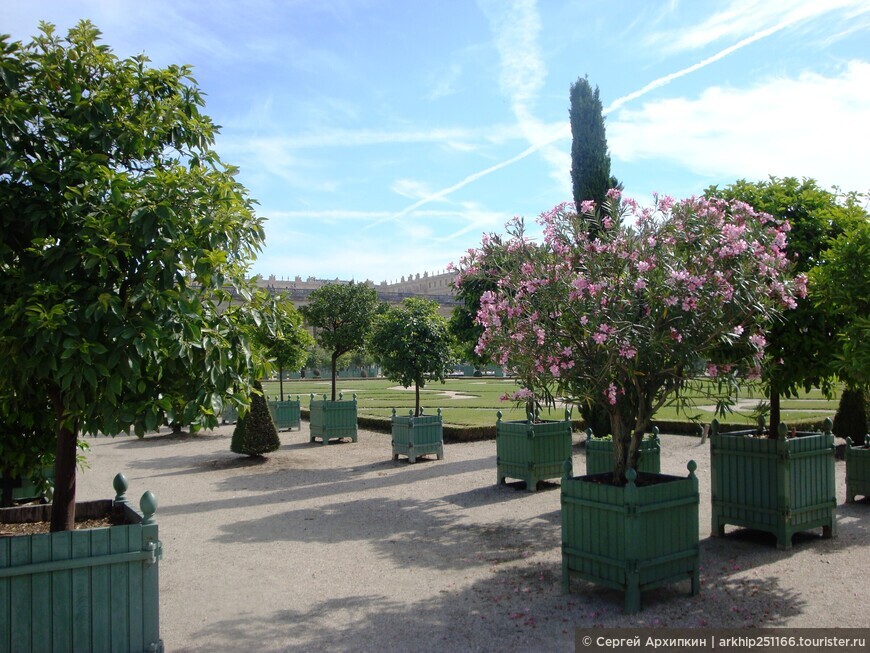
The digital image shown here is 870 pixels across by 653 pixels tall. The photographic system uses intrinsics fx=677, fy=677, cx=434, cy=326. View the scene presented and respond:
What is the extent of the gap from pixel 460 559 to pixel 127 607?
4.15 m

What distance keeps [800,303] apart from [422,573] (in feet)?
18.9

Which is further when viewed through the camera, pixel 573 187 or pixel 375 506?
pixel 573 187

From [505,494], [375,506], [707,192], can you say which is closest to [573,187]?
[707,192]

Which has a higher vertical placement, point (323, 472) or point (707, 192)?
point (707, 192)

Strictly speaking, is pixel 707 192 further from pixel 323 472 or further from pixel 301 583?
pixel 323 472

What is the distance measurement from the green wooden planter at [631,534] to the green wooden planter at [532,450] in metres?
5.30

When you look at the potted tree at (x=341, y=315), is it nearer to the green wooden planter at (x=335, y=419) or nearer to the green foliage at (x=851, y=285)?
the green wooden planter at (x=335, y=419)

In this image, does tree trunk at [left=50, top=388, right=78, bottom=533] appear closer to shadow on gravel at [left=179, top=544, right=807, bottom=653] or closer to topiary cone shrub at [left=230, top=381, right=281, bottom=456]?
shadow on gravel at [left=179, top=544, right=807, bottom=653]

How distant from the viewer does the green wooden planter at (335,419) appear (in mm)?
19938

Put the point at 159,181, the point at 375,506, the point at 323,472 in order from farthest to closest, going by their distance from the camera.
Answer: the point at 323,472
the point at 375,506
the point at 159,181

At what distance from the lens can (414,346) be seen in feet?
58.5

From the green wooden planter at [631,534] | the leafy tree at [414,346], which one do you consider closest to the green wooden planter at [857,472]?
the green wooden planter at [631,534]

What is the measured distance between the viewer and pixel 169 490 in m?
13.1

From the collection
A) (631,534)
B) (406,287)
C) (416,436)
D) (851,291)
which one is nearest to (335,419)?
(416,436)
